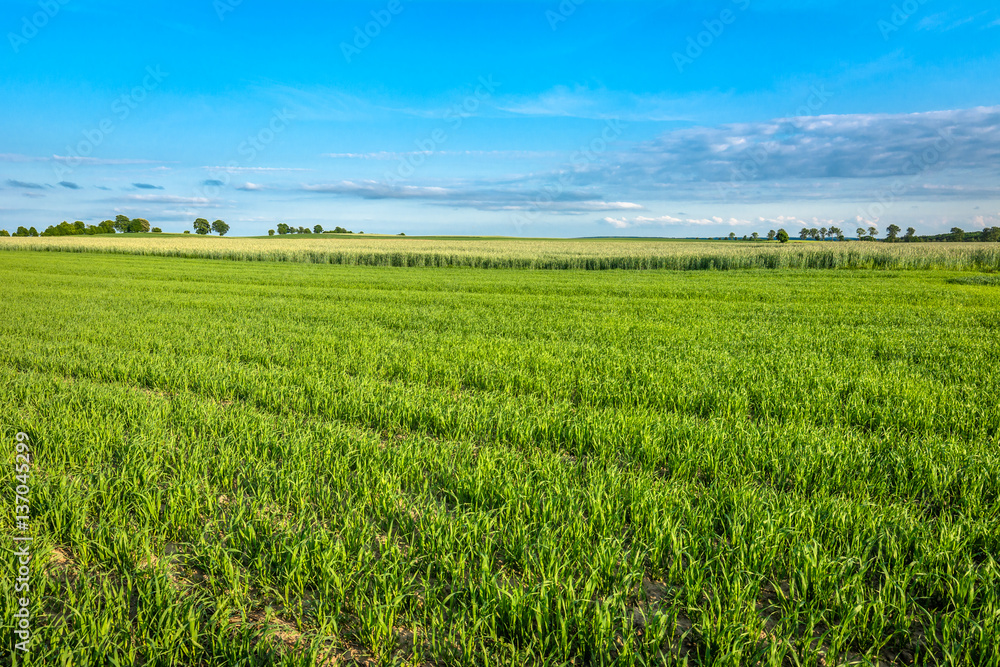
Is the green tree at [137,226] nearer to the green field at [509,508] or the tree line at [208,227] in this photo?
the tree line at [208,227]

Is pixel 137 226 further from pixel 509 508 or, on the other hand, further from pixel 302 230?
pixel 509 508

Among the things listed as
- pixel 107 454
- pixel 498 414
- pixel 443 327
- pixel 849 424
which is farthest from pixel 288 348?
pixel 849 424

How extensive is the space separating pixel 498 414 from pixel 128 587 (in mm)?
3514

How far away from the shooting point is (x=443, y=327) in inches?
473

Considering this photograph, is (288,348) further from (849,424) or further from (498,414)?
(849,424)

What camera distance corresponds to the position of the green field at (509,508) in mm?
Result: 2635

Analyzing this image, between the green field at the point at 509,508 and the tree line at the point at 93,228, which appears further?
the tree line at the point at 93,228

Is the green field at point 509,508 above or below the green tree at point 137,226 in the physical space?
below

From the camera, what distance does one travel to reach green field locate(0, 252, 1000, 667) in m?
2.63

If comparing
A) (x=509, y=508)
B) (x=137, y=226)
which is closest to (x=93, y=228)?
(x=137, y=226)

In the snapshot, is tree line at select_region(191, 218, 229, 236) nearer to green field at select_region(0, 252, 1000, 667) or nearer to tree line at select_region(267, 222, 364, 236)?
tree line at select_region(267, 222, 364, 236)

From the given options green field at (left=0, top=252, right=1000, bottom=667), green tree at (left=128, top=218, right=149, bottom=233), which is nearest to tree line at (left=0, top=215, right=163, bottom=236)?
green tree at (left=128, top=218, right=149, bottom=233)

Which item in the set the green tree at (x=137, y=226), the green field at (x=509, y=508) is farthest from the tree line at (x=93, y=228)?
the green field at (x=509, y=508)

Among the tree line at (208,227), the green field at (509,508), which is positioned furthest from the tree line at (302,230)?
the green field at (509,508)
